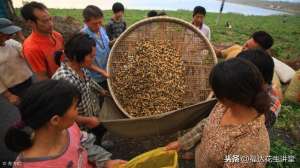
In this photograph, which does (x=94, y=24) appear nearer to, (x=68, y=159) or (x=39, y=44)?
(x=39, y=44)

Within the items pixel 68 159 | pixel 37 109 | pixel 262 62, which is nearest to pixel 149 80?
pixel 262 62

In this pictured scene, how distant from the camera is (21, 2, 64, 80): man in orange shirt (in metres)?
2.59

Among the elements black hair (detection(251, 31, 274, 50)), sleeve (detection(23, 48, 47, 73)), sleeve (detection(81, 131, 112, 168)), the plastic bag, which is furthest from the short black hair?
black hair (detection(251, 31, 274, 50))

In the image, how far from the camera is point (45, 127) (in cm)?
138

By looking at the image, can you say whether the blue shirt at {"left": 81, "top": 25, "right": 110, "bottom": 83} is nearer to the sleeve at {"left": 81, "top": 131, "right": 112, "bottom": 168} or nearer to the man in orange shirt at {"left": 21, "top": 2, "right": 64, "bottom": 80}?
the man in orange shirt at {"left": 21, "top": 2, "right": 64, "bottom": 80}

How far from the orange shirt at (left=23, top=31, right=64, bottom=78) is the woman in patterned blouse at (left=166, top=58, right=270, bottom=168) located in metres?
1.76

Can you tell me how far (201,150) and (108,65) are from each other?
153cm

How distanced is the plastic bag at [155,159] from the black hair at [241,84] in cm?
62

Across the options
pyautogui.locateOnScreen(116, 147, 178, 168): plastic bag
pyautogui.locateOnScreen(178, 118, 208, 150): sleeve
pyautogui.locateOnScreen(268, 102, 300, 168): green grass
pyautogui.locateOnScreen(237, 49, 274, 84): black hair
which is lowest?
pyautogui.locateOnScreen(268, 102, 300, 168): green grass

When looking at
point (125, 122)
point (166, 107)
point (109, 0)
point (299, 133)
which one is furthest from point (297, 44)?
point (109, 0)

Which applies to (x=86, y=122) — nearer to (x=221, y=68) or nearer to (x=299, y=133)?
(x=221, y=68)

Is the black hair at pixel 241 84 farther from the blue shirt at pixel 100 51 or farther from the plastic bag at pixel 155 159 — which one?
the blue shirt at pixel 100 51

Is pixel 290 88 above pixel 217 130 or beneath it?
beneath

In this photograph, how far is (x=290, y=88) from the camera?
4.66 metres
